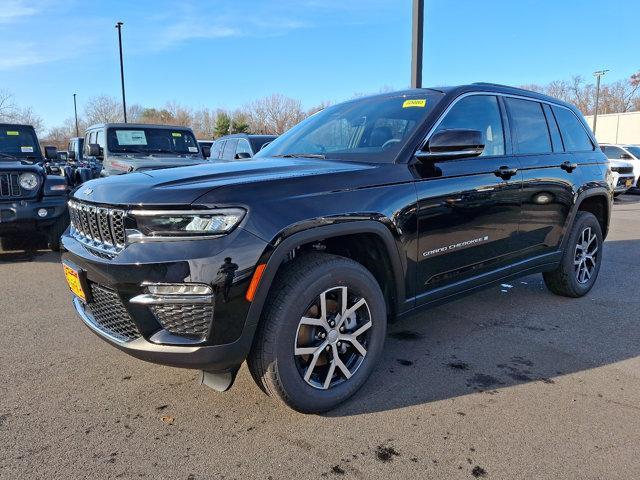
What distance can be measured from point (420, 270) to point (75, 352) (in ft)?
8.28

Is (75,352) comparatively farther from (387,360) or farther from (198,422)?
(387,360)

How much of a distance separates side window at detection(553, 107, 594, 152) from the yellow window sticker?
→ 187cm

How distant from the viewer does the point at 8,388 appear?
304cm

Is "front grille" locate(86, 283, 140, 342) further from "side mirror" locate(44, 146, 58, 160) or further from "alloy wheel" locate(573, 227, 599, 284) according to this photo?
"side mirror" locate(44, 146, 58, 160)

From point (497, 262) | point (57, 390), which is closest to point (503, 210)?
point (497, 262)

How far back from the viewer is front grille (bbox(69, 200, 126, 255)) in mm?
2473

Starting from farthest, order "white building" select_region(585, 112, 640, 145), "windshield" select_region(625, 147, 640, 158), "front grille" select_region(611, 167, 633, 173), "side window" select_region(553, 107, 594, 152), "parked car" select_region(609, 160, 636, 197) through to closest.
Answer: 1. "white building" select_region(585, 112, 640, 145)
2. "windshield" select_region(625, 147, 640, 158)
3. "front grille" select_region(611, 167, 633, 173)
4. "parked car" select_region(609, 160, 636, 197)
5. "side window" select_region(553, 107, 594, 152)

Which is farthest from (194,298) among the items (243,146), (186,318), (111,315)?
(243,146)

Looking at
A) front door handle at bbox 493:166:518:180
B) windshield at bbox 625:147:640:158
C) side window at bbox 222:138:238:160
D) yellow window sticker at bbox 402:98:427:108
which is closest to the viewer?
yellow window sticker at bbox 402:98:427:108

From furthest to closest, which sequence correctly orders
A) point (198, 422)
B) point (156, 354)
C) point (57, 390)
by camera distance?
point (57, 390)
point (198, 422)
point (156, 354)

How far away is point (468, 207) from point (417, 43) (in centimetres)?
484

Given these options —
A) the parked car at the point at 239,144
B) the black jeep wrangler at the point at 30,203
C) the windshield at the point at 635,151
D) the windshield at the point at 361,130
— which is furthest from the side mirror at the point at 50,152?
the windshield at the point at 635,151

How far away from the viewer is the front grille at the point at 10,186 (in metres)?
6.19

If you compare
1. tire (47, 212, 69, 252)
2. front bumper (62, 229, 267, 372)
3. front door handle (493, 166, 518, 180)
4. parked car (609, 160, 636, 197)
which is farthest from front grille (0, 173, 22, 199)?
parked car (609, 160, 636, 197)
